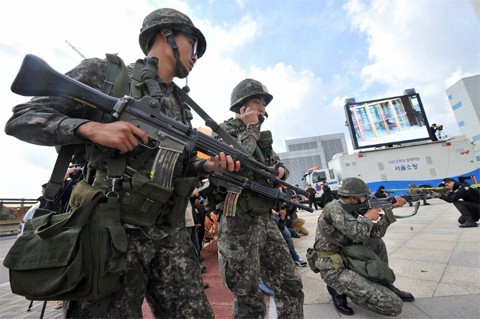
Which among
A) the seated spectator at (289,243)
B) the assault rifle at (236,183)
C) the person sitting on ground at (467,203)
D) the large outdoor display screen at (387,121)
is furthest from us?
the large outdoor display screen at (387,121)

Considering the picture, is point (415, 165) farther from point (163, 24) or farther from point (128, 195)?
Result: point (128, 195)

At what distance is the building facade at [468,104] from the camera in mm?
37750

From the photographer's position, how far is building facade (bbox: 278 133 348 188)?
167 feet

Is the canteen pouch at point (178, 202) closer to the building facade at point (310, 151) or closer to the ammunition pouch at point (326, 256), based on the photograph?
the ammunition pouch at point (326, 256)

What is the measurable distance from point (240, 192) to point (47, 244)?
1487 millimetres

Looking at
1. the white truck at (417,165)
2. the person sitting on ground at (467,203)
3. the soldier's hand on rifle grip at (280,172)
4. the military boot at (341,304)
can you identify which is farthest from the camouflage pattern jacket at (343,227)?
the white truck at (417,165)

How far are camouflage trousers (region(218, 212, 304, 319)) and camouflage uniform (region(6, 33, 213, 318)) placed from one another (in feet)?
2.15

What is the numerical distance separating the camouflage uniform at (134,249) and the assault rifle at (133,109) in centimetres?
10

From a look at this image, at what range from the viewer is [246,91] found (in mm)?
2873

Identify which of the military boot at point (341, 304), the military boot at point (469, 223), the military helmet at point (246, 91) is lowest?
the military boot at point (469, 223)

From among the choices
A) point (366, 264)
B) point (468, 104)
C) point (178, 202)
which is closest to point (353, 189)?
point (366, 264)

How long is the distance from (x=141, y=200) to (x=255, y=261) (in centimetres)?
124

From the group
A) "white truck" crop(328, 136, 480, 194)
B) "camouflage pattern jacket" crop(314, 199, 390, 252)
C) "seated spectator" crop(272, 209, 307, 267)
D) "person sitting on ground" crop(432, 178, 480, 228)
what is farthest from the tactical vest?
"white truck" crop(328, 136, 480, 194)

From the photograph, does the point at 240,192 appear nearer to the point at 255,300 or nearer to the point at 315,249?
the point at 255,300
